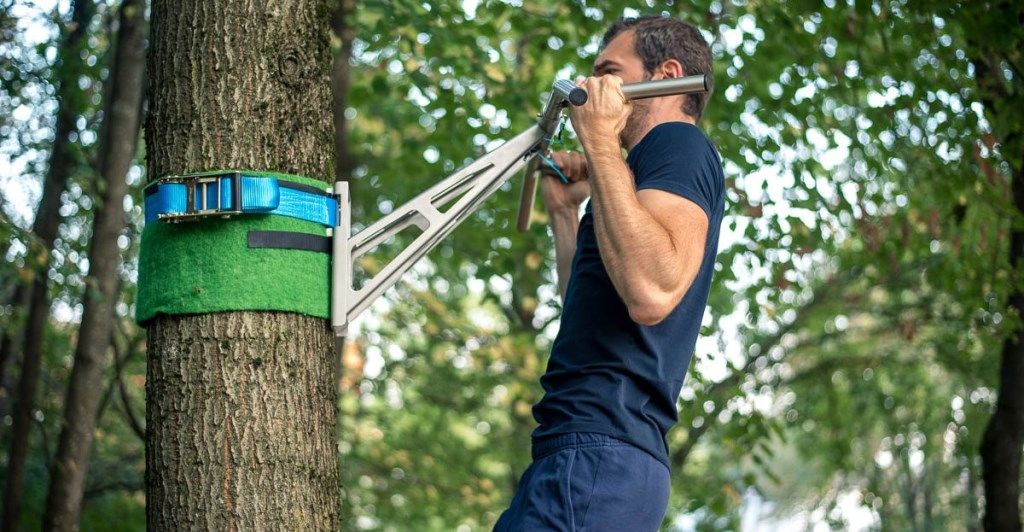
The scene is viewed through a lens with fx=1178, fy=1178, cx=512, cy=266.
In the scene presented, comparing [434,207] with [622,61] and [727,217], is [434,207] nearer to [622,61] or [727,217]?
[622,61]

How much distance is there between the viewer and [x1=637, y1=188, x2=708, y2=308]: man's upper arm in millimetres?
2432

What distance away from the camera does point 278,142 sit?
2.67 metres

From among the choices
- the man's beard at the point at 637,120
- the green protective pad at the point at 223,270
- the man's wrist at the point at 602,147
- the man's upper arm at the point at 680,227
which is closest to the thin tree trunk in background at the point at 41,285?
the green protective pad at the point at 223,270

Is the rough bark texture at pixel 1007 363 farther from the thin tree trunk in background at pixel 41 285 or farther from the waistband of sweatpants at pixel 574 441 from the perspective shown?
the thin tree trunk in background at pixel 41 285

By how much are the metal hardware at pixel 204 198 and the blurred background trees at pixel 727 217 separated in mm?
2949

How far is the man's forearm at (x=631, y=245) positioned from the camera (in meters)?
2.39

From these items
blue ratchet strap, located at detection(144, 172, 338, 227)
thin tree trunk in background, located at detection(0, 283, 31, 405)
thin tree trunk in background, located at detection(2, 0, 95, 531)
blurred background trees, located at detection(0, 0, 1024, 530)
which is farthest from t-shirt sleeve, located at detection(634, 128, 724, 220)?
thin tree trunk in background, located at detection(0, 283, 31, 405)

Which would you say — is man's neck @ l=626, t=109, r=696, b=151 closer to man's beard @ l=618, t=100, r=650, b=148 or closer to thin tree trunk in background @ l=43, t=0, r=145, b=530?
man's beard @ l=618, t=100, r=650, b=148

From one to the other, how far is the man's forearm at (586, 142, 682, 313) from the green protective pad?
677 millimetres

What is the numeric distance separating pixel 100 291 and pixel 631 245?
13.2 feet

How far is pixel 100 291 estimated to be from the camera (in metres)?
5.75

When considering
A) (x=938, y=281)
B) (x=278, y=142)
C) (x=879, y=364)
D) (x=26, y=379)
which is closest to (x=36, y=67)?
(x=26, y=379)

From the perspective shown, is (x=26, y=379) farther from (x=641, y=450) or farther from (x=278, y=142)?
(x=641, y=450)

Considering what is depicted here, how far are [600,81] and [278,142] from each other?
739 millimetres
